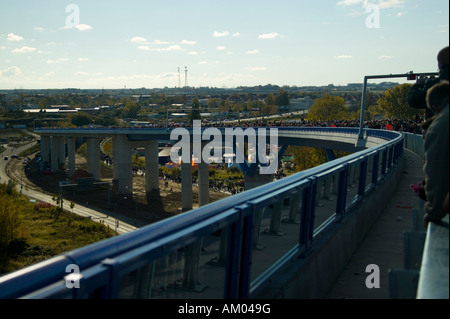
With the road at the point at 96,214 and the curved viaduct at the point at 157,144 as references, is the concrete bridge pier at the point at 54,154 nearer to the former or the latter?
the curved viaduct at the point at 157,144

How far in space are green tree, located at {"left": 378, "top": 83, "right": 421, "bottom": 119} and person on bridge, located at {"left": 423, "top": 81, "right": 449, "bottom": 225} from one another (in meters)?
89.7

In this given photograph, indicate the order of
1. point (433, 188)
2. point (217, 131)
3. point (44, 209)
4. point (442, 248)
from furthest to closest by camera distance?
point (217, 131), point (44, 209), point (433, 188), point (442, 248)

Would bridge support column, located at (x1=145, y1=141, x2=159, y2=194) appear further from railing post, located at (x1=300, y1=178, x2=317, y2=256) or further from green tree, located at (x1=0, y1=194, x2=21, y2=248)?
railing post, located at (x1=300, y1=178, x2=317, y2=256)

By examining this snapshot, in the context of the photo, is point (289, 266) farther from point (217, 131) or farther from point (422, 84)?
point (217, 131)

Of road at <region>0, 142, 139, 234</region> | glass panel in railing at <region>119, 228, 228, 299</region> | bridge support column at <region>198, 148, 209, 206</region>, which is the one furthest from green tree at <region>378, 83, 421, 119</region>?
glass panel in railing at <region>119, 228, 228, 299</region>

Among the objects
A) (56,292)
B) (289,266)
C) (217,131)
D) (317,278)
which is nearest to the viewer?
(56,292)

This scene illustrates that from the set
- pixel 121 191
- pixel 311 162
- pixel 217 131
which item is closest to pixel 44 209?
pixel 121 191

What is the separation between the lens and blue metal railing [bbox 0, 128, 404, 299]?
8.52ft

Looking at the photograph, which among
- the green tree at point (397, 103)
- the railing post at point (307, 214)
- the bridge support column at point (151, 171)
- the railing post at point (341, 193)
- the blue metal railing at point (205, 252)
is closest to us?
the blue metal railing at point (205, 252)

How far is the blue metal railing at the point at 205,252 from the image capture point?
8.52ft

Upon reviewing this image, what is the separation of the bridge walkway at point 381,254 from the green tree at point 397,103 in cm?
8190

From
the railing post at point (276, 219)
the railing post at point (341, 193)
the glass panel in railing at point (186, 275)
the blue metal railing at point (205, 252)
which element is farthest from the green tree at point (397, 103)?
the glass panel in railing at point (186, 275)
